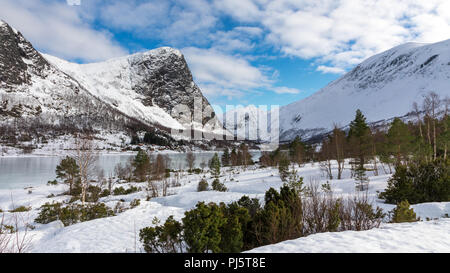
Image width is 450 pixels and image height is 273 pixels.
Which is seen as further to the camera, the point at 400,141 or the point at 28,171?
the point at 28,171

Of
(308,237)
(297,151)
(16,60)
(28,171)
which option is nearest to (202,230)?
(308,237)

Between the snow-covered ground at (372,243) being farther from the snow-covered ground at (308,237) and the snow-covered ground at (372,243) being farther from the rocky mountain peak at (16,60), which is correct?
the rocky mountain peak at (16,60)

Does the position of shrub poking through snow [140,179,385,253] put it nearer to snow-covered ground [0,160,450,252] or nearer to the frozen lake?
snow-covered ground [0,160,450,252]

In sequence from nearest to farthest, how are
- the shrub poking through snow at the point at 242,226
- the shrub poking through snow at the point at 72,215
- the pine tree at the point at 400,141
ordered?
the shrub poking through snow at the point at 242,226 → the shrub poking through snow at the point at 72,215 → the pine tree at the point at 400,141

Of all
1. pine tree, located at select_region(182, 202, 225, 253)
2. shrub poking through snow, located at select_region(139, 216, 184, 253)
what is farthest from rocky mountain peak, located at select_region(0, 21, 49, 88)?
pine tree, located at select_region(182, 202, 225, 253)

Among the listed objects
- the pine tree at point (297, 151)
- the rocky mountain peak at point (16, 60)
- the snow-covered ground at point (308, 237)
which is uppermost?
the rocky mountain peak at point (16, 60)

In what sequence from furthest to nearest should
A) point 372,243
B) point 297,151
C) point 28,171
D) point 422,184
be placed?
point 297,151 < point 28,171 < point 422,184 < point 372,243

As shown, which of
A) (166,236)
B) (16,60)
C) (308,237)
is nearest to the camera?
(308,237)

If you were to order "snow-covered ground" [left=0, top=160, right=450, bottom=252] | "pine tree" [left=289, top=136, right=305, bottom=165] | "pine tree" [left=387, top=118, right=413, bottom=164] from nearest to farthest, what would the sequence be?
"snow-covered ground" [left=0, top=160, right=450, bottom=252] → "pine tree" [left=387, top=118, right=413, bottom=164] → "pine tree" [left=289, top=136, right=305, bottom=165]

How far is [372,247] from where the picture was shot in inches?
173

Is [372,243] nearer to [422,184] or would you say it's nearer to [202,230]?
[202,230]

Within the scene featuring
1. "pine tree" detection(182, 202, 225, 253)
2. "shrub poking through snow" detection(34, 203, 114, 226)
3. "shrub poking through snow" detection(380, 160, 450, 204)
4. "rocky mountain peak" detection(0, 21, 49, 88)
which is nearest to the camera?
"pine tree" detection(182, 202, 225, 253)

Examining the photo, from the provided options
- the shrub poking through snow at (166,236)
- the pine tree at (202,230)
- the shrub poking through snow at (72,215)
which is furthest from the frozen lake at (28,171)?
the pine tree at (202,230)
